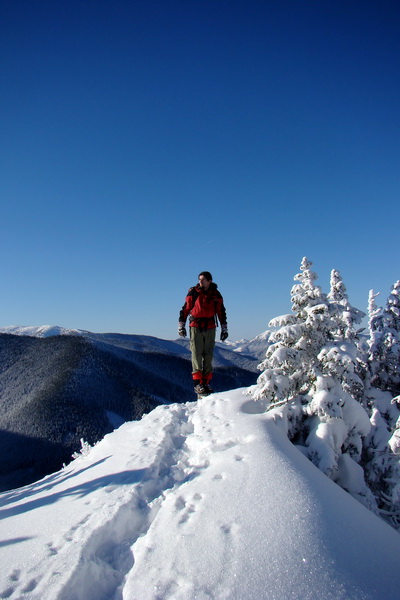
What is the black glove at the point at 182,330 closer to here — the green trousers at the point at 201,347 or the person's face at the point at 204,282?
the green trousers at the point at 201,347

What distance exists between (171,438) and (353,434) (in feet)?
13.0

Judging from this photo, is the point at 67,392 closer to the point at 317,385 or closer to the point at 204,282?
the point at 204,282

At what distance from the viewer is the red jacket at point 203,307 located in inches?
411

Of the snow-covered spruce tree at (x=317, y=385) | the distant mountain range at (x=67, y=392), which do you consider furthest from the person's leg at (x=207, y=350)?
the distant mountain range at (x=67, y=392)

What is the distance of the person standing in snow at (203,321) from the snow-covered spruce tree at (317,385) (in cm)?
246

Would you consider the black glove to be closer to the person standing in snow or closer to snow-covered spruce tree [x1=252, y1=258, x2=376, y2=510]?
the person standing in snow

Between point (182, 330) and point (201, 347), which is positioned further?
point (182, 330)

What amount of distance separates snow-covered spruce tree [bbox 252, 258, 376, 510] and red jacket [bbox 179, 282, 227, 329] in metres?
2.44

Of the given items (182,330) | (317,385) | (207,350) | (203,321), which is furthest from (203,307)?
(317,385)

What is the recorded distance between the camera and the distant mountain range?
103875 mm

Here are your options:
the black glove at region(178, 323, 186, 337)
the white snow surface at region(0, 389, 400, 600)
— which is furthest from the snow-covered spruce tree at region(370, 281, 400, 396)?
the white snow surface at region(0, 389, 400, 600)

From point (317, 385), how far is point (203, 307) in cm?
409

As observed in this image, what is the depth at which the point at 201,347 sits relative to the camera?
34.6 ft

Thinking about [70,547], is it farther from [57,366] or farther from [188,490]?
[57,366]
